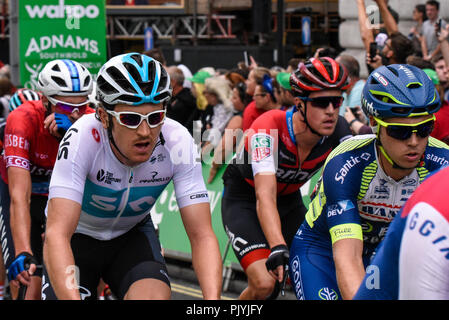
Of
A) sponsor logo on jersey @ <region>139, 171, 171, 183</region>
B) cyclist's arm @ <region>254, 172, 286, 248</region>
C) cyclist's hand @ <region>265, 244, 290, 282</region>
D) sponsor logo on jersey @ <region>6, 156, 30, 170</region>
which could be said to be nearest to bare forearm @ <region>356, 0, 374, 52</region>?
cyclist's arm @ <region>254, 172, 286, 248</region>

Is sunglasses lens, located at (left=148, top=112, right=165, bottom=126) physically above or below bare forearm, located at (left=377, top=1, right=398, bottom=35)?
below

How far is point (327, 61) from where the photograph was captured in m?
5.66

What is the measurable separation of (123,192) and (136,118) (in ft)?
2.05

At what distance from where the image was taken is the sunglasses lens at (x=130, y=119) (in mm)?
3771

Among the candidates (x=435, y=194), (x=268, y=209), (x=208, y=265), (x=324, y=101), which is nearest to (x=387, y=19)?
(x=324, y=101)

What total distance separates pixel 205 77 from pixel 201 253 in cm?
812

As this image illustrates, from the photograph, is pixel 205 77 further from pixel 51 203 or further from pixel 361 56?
pixel 51 203

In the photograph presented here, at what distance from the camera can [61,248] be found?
361 centimetres

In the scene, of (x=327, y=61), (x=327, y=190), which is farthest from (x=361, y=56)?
(x=327, y=190)

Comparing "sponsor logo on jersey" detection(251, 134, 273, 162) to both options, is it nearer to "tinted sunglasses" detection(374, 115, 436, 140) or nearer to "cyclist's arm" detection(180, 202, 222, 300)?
"cyclist's arm" detection(180, 202, 222, 300)

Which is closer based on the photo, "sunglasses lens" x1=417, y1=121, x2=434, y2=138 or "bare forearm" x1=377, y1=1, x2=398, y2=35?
"sunglasses lens" x1=417, y1=121, x2=434, y2=138

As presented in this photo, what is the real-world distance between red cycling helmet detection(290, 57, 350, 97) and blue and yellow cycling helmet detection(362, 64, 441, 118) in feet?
4.66

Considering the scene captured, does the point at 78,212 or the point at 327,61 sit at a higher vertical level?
the point at 327,61

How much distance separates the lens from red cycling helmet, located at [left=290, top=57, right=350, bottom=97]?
217 inches
